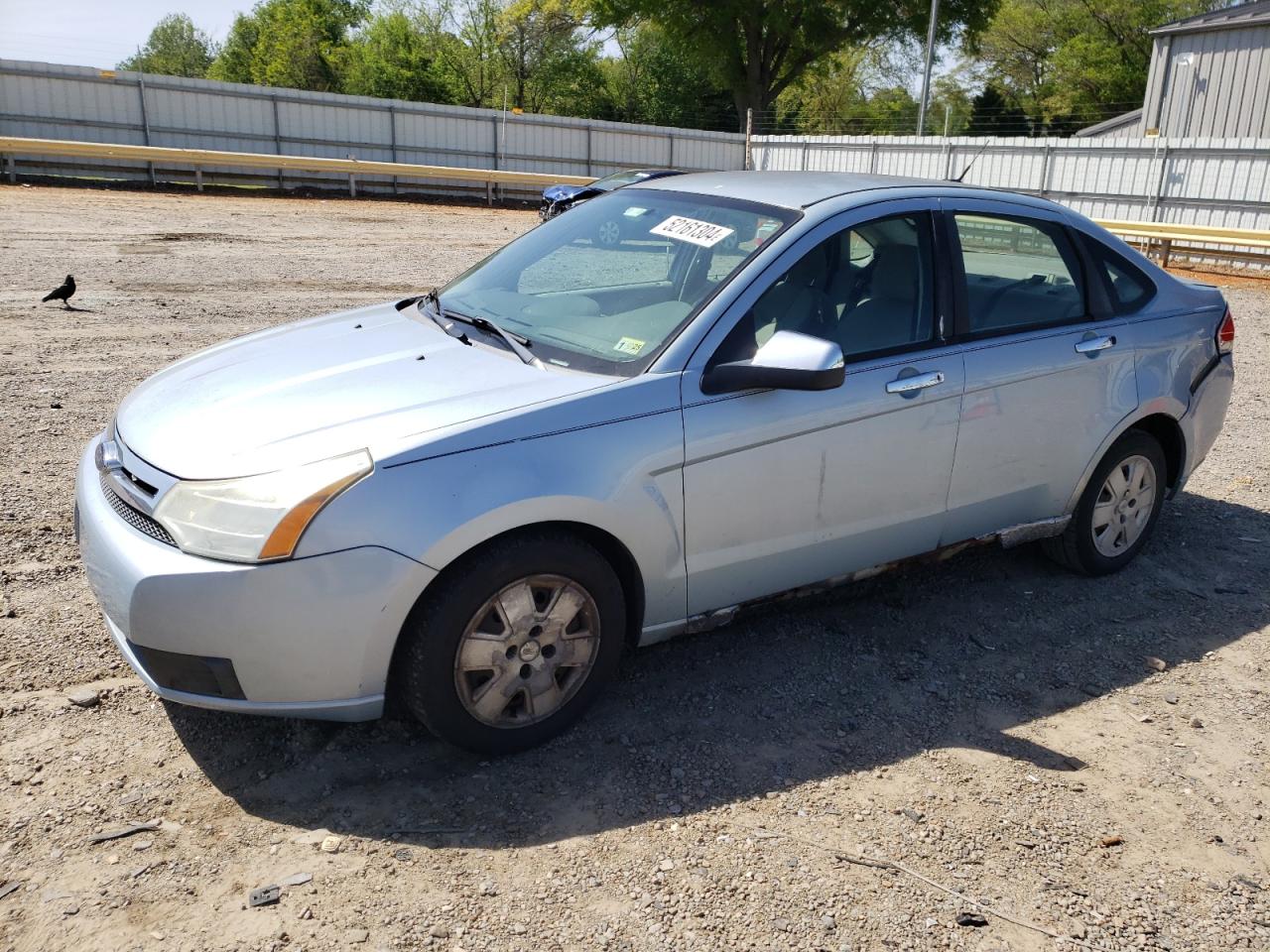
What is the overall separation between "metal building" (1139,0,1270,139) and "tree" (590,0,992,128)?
56.1ft

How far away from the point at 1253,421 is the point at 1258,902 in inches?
235

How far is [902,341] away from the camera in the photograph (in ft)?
13.2

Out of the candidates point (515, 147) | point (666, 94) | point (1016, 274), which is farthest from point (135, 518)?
point (666, 94)

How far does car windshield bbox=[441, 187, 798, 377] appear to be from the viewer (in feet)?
11.9

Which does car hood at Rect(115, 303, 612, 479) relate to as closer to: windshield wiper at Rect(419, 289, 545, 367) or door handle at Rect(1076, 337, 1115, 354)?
windshield wiper at Rect(419, 289, 545, 367)

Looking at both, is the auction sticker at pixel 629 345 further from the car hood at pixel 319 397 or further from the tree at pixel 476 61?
the tree at pixel 476 61

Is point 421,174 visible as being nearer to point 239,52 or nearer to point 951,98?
point 951,98

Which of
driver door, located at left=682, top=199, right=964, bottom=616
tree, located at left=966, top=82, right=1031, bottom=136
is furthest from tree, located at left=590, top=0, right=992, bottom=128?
driver door, located at left=682, top=199, right=964, bottom=616

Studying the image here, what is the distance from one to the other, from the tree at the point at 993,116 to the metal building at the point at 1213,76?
13.6 meters

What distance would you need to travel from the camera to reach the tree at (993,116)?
4162 cm

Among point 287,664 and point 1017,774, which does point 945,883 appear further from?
point 287,664

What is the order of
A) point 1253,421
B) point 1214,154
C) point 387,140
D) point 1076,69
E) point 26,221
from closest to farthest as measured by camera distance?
point 1253,421 < point 26,221 < point 1214,154 < point 387,140 < point 1076,69

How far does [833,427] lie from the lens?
3.74 meters

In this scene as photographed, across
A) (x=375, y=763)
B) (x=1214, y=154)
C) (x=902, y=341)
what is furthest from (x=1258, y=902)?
(x=1214, y=154)
